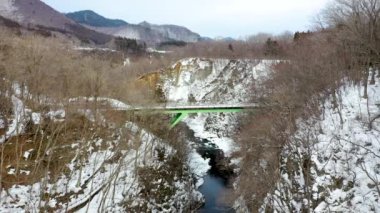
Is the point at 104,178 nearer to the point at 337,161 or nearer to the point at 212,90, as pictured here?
the point at 337,161

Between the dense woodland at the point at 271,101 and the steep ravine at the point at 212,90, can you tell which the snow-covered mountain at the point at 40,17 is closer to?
the steep ravine at the point at 212,90

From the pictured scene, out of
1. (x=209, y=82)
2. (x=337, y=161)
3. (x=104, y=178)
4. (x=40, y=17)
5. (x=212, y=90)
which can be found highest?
(x=40, y=17)

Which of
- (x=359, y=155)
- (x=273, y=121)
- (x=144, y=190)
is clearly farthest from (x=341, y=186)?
(x=144, y=190)

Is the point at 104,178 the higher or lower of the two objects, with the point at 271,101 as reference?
lower

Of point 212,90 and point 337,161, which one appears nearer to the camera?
point 337,161

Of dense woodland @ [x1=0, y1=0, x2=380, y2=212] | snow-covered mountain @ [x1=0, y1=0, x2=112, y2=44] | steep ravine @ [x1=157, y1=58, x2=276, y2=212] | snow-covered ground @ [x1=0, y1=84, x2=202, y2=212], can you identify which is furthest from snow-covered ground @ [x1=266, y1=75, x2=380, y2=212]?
snow-covered mountain @ [x1=0, y1=0, x2=112, y2=44]

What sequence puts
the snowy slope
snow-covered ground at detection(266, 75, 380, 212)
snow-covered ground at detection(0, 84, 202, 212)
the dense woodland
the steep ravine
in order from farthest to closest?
the snowy slope → the steep ravine → the dense woodland → snow-covered ground at detection(0, 84, 202, 212) → snow-covered ground at detection(266, 75, 380, 212)

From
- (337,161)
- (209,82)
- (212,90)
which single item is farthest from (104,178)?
(209,82)

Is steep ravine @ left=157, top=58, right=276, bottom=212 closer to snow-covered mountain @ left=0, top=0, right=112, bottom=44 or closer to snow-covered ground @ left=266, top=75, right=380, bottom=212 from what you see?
snow-covered ground @ left=266, top=75, right=380, bottom=212

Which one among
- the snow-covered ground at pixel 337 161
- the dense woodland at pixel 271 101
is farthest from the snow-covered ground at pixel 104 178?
the snow-covered ground at pixel 337 161

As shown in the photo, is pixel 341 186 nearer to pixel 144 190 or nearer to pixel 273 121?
pixel 273 121
